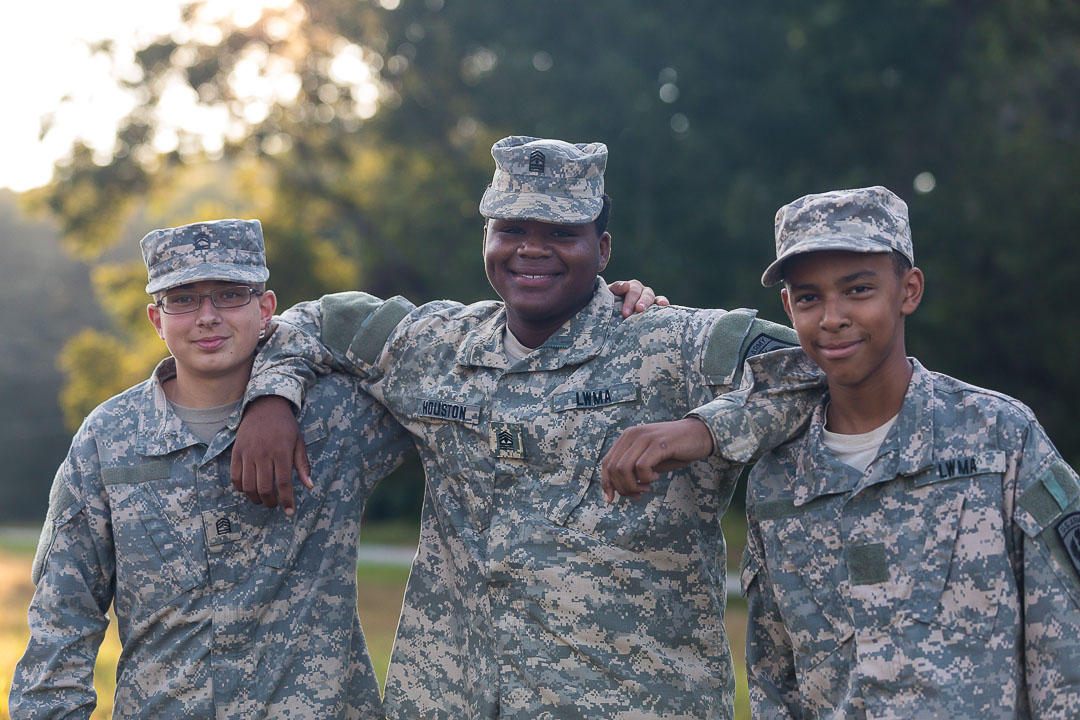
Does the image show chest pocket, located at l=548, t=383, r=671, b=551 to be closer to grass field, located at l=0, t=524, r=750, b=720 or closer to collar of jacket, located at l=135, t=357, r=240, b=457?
collar of jacket, located at l=135, t=357, r=240, b=457

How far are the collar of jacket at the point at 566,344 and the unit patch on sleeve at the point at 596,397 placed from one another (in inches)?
4.6

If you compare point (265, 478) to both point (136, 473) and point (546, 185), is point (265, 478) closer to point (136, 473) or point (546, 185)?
point (136, 473)

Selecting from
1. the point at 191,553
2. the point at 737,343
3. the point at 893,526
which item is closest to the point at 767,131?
the point at 737,343

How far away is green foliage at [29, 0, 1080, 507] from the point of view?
704 inches

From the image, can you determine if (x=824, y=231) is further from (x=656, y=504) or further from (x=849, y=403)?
(x=656, y=504)

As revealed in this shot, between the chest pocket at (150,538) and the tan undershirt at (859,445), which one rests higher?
the tan undershirt at (859,445)

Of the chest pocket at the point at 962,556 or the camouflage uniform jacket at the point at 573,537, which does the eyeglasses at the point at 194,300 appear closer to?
the camouflage uniform jacket at the point at 573,537

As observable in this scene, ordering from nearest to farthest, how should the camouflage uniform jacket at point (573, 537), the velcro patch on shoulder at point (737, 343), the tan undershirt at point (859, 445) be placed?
the tan undershirt at point (859, 445) → the velcro patch on shoulder at point (737, 343) → the camouflage uniform jacket at point (573, 537)

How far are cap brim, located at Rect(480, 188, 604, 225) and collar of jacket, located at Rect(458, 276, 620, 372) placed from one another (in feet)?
0.96

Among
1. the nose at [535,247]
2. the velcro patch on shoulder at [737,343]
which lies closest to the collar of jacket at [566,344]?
the nose at [535,247]

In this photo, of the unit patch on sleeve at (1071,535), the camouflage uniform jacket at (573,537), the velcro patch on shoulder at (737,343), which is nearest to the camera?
the unit patch on sleeve at (1071,535)

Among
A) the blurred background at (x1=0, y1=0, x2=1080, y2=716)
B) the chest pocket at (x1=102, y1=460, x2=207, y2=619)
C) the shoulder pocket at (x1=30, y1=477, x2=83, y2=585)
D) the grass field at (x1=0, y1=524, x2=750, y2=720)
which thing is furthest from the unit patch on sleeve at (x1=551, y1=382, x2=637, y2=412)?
the blurred background at (x1=0, y1=0, x2=1080, y2=716)

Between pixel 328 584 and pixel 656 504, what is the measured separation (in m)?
1.17

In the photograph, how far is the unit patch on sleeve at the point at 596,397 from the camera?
4039 millimetres
